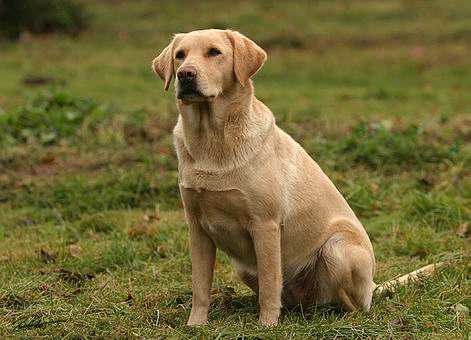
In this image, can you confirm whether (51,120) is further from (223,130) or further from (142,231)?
(223,130)

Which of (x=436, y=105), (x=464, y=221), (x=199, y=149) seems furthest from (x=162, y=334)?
(x=436, y=105)

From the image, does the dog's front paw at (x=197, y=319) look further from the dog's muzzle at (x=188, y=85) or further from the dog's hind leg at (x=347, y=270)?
the dog's muzzle at (x=188, y=85)

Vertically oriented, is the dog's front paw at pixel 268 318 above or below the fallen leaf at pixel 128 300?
above

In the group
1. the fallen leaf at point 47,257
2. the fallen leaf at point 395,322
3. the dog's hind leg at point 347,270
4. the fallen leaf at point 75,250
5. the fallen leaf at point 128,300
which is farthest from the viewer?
the fallen leaf at point 75,250

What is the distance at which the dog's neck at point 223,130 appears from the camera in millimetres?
4594

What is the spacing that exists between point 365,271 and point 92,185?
11.2ft

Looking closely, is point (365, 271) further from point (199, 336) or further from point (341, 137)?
point (341, 137)

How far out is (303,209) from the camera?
15.9 ft

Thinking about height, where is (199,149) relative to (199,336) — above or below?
above

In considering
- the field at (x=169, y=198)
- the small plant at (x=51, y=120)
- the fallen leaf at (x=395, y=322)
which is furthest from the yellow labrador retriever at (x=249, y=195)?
the small plant at (x=51, y=120)

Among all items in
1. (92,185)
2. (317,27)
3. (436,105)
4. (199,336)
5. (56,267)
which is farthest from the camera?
(317,27)

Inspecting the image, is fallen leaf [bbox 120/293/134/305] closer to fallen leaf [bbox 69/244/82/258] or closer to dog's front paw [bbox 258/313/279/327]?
dog's front paw [bbox 258/313/279/327]

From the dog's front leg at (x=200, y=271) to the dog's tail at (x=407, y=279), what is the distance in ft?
3.66

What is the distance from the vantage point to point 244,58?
458 cm
